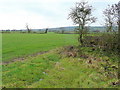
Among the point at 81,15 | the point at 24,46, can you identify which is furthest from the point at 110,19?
the point at 24,46

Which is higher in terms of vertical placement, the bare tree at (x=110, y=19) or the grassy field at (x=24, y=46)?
the bare tree at (x=110, y=19)

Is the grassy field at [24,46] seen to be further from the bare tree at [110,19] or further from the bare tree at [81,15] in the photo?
the bare tree at [110,19]

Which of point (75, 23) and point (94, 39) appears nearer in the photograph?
point (94, 39)

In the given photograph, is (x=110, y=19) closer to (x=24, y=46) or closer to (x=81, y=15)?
(x=81, y=15)

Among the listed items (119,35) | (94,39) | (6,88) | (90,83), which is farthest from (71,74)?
(94,39)

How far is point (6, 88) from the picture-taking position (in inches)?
322

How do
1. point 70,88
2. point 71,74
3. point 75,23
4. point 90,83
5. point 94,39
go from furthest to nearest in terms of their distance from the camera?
point 75,23 < point 94,39 < point 71,74 < point 90,83 < point 70,88

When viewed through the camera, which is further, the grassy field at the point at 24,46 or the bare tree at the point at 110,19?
the grassy field at the point at 24,46

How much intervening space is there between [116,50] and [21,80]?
1008cm

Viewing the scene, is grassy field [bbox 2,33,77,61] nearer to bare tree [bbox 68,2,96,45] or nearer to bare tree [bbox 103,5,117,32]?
bare tree [bbox 68,2,96,45]

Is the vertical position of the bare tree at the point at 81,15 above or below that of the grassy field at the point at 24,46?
above

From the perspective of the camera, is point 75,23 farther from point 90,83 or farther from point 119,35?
point 90,83

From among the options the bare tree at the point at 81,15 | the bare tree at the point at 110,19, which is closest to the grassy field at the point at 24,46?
the bare tree at the point at 81,15

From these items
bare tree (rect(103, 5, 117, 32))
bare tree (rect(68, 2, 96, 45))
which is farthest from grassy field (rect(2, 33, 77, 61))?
bare tree (rect(103, 5, 117, 32))
